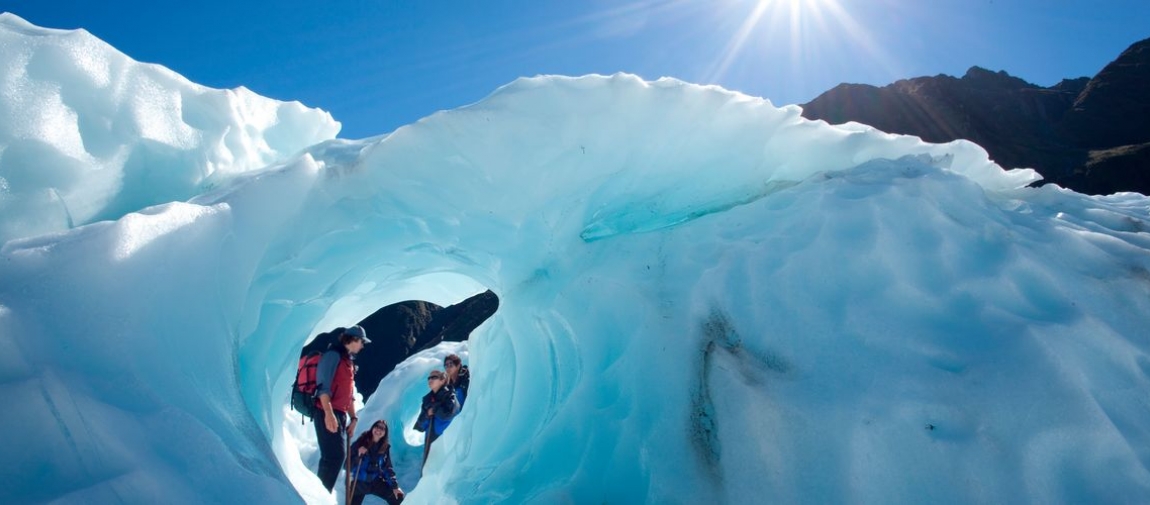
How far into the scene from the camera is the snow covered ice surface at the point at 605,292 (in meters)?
1.87

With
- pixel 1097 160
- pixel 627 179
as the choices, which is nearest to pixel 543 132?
pixel 627 179

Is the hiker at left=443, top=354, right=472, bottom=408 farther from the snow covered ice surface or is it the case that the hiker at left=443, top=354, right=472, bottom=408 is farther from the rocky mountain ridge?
the rocky mountain ridge

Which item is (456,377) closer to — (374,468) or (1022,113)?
(374,468)

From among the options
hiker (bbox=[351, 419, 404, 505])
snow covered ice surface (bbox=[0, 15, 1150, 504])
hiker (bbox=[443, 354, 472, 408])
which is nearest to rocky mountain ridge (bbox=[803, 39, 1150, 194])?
hiker (bbox=[443, 354, 472, 408])

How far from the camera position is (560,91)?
3598 millimetres

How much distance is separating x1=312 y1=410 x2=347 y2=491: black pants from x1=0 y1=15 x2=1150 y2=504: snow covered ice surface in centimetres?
31

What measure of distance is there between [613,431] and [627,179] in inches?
72.2

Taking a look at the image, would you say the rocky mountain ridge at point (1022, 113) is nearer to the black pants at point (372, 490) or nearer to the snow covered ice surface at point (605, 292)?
the snow covered ice surface at point (605, 292)

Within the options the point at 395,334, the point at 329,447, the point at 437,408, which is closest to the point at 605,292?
the point at 329,447

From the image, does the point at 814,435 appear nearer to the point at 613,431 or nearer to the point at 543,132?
the point at 613,431

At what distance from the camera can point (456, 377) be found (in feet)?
19.9

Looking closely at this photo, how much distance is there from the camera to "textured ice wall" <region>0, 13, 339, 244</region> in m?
2.59

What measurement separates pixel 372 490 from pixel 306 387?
1340 millimetres

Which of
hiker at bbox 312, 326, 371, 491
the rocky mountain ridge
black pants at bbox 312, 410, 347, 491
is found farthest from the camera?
the rocky mountain ridge
